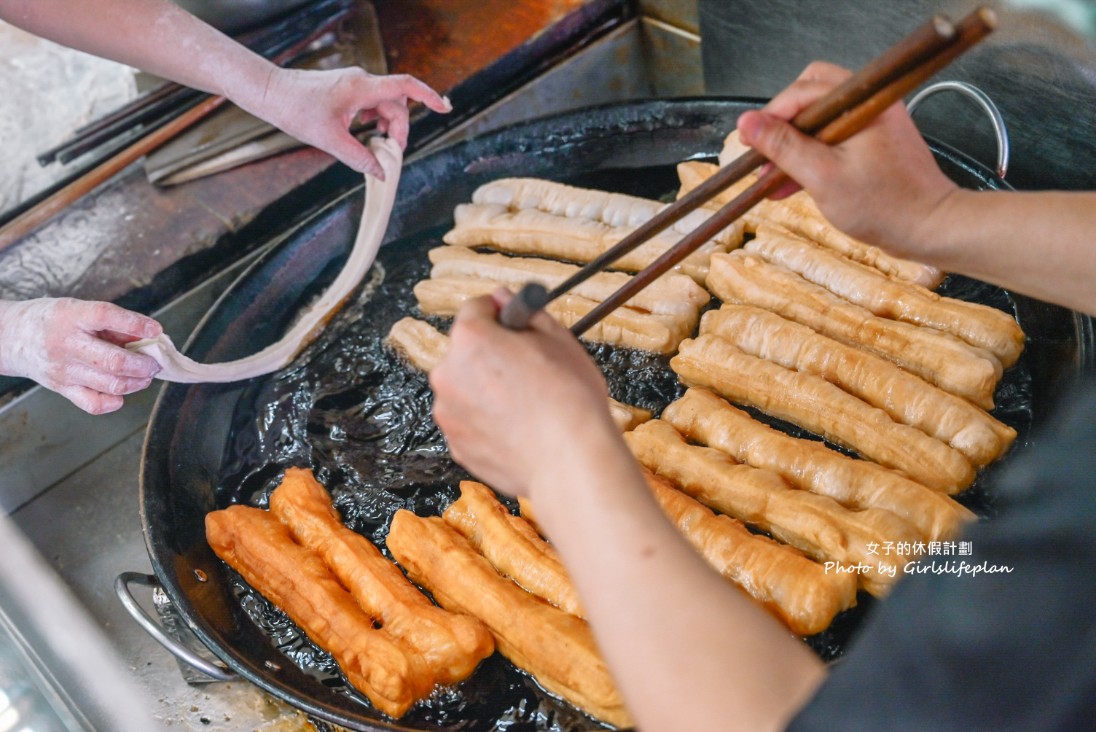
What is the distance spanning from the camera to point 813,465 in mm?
2854

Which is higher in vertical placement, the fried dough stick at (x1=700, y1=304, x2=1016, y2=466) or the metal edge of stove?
the metal edge of stove

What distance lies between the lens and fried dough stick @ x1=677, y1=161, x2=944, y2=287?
3.36 meters

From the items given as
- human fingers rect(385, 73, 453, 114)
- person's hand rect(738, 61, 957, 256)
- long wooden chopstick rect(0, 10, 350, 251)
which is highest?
long wooden chopstick rect(0, 10, 350, 251)

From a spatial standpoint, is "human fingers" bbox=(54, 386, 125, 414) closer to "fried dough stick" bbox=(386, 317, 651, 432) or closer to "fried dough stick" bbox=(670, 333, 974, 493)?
"fried dough stick" bbox=(386, 317, 651, 432)

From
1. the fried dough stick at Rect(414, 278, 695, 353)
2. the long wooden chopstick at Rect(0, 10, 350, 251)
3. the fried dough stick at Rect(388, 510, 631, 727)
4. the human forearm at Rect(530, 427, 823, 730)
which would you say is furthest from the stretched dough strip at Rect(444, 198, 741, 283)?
the human forearm at Rect(530, 427, 823, 730)

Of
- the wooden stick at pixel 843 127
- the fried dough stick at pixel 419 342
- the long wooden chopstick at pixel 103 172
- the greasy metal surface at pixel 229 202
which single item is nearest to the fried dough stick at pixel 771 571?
the wooden stick at pixel 843 127

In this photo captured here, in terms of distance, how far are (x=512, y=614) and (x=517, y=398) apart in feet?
3.85

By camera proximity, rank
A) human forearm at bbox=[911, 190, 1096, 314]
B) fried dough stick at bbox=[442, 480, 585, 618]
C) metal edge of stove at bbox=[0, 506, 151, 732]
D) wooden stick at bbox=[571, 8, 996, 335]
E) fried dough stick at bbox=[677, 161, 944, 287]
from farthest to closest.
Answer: fried dough stick at bbox=[677, 161, 944, 287] < fried dough stick at bbox=[442, 480, 585, 618] < metal edge of stove at bbox=[0, 506, 151, 732] < human forearm at bbox=[911, 190, 1096, 314] < wooden stick at bbox=[571, 8, 996, 335]

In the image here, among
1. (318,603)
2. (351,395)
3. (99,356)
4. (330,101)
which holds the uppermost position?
(330,101)

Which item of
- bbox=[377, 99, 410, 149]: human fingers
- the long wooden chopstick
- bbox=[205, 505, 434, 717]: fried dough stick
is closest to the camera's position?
bbox=[205, 505, 434, 717]: fried dough stick

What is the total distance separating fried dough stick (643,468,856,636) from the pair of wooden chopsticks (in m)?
0.67

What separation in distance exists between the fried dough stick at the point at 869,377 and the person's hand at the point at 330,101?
5.11ft

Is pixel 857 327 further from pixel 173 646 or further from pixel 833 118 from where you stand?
pixel 173 646

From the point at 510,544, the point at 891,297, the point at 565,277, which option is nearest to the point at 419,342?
the point at 565,277
